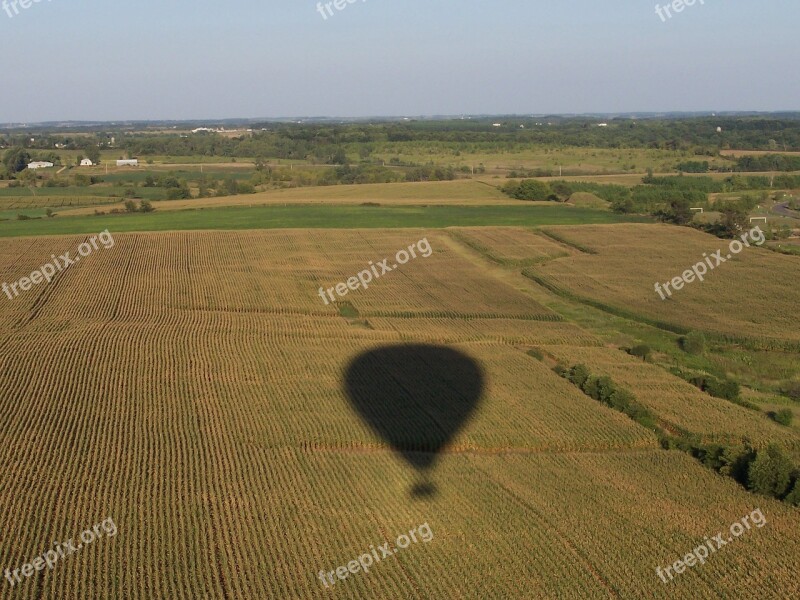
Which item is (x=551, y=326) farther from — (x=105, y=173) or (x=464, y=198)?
(x=105, y=173)

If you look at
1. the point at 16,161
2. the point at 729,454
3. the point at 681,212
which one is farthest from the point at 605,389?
the point at 16,161

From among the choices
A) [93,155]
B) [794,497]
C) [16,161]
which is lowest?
[93,155]

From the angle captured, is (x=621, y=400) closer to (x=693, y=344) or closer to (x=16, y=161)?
(x=693, y=344)

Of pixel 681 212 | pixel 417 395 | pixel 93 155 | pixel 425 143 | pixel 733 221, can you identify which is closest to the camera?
pixel 417 395

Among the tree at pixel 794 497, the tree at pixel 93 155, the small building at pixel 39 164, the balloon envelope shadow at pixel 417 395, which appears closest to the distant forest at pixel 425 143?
the tree at pixel 93 155

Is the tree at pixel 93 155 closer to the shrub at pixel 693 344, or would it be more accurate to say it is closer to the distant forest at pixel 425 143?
the distant forest at pixel 425 143

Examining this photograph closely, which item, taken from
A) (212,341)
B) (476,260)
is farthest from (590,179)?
(212,341)

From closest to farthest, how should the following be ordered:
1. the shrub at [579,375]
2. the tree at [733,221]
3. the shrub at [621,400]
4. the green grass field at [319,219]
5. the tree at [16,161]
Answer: the shrub at [621,400]
the shrub at [579,375]
the tree at [733,221]
the green grass field at [319,219]
the tree at [16,161]
